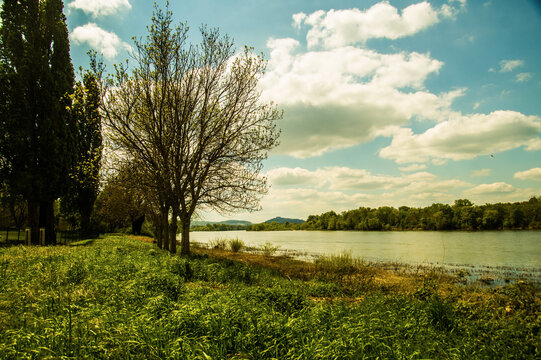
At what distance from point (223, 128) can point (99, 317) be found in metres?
13.2

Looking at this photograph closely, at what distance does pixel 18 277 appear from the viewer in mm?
7203

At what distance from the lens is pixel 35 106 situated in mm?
20547

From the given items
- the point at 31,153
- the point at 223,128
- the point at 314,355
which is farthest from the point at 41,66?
the point at 314,355

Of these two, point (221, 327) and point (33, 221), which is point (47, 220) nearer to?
point (33, 221)

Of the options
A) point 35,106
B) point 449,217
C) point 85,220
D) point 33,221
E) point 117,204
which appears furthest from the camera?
point 449,217

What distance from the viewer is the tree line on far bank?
64.2 metres

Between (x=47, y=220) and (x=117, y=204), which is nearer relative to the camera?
(x=47, y=220)

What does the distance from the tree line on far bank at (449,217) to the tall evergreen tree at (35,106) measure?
80961mm

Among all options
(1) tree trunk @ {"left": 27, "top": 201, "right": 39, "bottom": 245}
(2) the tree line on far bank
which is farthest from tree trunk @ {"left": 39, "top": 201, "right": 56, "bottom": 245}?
(2) the tree line on far bank

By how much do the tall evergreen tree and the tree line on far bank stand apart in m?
81.0

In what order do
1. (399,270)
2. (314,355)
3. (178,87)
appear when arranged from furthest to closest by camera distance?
(399,270), (178,87), (314,355)

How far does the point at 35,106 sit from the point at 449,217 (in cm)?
8563

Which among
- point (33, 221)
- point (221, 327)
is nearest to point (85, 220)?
point (33, 221)

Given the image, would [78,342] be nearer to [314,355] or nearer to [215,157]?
[314,355]
